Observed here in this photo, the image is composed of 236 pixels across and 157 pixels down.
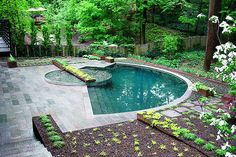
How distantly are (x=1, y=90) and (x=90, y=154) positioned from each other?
5686 millimetres

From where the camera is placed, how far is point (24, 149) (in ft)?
16.9

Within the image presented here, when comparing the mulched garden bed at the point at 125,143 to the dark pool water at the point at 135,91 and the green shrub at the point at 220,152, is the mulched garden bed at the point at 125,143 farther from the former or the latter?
the dark pool water at the point at 135,91

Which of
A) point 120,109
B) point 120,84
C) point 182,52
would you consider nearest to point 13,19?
point 120,84

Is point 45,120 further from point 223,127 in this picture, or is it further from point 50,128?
point 223,127

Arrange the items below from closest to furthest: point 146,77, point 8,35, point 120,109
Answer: point 120,109
point 146,77
point 8,35

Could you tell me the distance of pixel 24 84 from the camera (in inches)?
416

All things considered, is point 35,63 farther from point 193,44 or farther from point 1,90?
point 193,44

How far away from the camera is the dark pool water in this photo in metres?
9.38

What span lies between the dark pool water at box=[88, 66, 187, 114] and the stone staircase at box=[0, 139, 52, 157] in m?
3.12

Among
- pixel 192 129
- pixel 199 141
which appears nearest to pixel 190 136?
pixel 199 141

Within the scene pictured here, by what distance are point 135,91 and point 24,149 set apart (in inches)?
265

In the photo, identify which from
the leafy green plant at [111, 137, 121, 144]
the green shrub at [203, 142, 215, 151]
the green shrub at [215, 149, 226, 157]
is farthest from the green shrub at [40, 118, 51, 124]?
the green shrub at [215, 149, 226, 157]

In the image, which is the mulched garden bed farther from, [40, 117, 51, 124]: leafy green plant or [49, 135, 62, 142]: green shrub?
[40, 117, 51, 124]: leafy green plant

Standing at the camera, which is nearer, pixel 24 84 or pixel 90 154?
pixel 90 154
